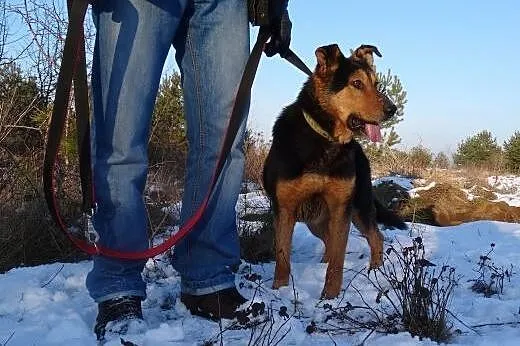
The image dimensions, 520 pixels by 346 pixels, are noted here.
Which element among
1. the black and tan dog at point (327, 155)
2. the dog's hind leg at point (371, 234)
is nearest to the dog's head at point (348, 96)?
the black and tan dog at point (327, 155)

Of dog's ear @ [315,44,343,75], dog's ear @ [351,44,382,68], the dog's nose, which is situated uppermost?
dog's ear @ [351,44,382,68]

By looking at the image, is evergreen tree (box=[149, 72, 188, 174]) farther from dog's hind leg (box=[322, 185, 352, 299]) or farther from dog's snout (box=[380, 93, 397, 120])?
dog's hind leg (box=[322, 185, 352, 299])

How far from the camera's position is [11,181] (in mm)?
5285

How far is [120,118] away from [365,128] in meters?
2.13

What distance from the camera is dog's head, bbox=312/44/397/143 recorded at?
4109mm

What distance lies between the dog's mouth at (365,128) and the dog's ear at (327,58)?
0.42 m

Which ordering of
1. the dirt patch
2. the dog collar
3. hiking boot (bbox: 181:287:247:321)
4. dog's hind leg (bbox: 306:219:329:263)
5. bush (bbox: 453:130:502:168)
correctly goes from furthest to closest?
bush (bbox: 453:130:502:168), the dirt patch, dog's hind leg (bbox: 306:219:329:263), the dog collar, hiking boot (bbox: 181:287:247:321)

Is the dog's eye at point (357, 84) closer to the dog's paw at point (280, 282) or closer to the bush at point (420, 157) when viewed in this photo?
the dog's paw at point (280, 282)

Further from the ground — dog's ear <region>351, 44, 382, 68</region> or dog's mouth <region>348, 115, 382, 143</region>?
dog's ear <region>351, 44, 382, 68</region>

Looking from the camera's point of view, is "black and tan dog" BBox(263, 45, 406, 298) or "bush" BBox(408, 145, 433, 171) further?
"bush" BBox(408, 145, 433, 171)

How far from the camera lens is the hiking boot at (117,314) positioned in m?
2.40

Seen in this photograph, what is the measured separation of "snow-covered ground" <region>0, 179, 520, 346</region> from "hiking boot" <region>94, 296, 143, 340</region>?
0.06 metres

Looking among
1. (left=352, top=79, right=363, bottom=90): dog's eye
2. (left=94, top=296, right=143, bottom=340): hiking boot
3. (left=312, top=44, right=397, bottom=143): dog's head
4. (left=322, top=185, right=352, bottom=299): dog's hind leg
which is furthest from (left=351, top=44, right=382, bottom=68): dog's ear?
(left=94, top=296, right=143, bottom=340): hiking boot

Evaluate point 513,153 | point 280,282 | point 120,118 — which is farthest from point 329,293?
point 513,153
